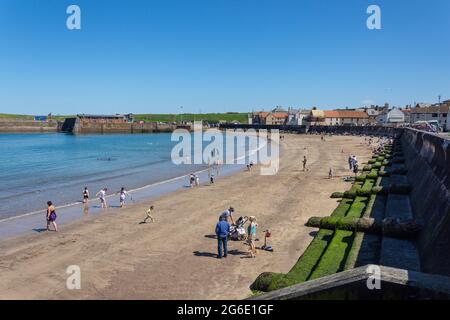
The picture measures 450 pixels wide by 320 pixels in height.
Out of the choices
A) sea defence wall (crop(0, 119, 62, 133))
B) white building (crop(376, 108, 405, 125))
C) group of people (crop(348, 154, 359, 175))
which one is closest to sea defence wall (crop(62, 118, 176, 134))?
sea defence wall (crop(0, 119, 62, 133))

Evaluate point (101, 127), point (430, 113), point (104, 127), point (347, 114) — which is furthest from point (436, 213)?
point (104, 127)

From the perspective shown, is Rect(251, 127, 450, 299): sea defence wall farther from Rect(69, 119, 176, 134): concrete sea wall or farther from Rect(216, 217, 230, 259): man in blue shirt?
Rect(69, 119, 176, 134): concrete sea wall

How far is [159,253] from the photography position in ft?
58.1

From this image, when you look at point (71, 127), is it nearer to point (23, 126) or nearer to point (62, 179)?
point (23, 126)

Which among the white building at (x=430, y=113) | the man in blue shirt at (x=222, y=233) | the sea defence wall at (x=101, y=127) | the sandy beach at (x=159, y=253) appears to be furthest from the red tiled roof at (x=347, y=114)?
the man in blue shirt at (x=222, y=233)

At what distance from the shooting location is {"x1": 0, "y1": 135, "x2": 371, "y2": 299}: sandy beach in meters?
13.9

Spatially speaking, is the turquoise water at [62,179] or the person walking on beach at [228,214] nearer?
the person walking on beach at [228,214]

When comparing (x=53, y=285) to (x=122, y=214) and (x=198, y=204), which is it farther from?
(x=198, y=204)

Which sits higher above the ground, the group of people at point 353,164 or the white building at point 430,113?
the white building at point 430,113

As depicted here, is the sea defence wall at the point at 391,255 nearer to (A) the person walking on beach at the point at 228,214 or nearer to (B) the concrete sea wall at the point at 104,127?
(A) the person walking on beach at the point at 228,214

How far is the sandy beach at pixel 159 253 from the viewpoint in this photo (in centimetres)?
1388
